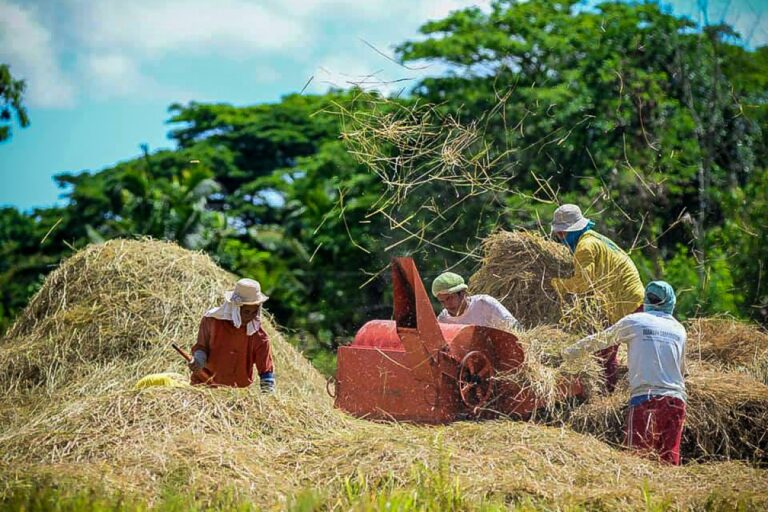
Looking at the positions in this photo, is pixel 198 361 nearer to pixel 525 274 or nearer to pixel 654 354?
pixel 525 274

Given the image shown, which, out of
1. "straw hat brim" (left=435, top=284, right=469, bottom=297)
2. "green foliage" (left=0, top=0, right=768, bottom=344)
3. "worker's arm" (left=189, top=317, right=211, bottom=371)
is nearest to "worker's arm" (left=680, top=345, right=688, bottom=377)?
"straw hat brim" (left=435, top=284, right=469, bottom=297)

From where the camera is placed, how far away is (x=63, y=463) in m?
5.75

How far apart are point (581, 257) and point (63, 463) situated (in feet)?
12.4

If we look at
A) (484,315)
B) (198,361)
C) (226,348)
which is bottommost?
(198,361)

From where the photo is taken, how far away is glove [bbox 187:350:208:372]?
23.5 feet

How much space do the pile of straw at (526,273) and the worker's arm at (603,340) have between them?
941 mm

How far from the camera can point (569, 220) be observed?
7.91 meters

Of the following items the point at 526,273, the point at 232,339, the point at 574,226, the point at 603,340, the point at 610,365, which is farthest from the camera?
the point at 526,273

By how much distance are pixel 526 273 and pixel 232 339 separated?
239 cm

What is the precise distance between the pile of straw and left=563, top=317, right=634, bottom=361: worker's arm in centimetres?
94

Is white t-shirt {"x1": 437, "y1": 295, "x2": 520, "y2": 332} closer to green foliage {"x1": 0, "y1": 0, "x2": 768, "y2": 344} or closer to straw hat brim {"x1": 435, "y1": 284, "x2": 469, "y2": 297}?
straw hat brim {"x1": 435, "y1": 284, "x2": 469, "y2": 297}

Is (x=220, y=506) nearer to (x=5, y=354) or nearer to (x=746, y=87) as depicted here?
(x=5, y=354)

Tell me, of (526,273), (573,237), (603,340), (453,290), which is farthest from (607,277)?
(453,290)

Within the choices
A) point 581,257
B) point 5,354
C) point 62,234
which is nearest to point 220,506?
point 581,257
